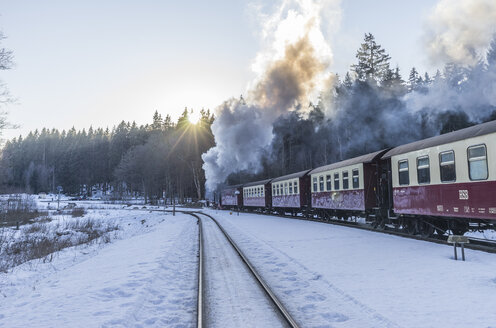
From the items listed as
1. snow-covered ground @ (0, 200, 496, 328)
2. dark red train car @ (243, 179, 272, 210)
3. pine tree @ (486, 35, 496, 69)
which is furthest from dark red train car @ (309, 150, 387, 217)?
dark red train car @ (243, 179, 272, 210)

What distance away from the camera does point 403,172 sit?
13945 millimetres

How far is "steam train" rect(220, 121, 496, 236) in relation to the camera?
388 inches

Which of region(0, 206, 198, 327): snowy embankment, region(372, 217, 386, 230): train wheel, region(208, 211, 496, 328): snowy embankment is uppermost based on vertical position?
region(372, 217, 386, 230): train wheel

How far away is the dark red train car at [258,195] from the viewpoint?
1356 inches

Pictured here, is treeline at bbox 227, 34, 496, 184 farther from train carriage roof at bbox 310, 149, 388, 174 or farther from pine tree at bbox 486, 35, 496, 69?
train carriage roof at bbox 310, 149, 388, 174

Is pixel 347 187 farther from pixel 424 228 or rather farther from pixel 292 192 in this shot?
pixel 292 192

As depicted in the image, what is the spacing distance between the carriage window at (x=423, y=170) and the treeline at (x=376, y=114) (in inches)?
336

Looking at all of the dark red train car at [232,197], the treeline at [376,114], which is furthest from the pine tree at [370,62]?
the dark red train car at [232,197]

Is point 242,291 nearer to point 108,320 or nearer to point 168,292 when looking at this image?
point 168,292

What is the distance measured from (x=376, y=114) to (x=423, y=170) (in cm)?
2553

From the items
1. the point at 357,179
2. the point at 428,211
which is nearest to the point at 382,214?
the point at 357,179

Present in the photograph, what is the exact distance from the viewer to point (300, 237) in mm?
15164

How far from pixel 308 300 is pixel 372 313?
49.6 inches

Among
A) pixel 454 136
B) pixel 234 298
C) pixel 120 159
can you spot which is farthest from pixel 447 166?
pixel 120 159
